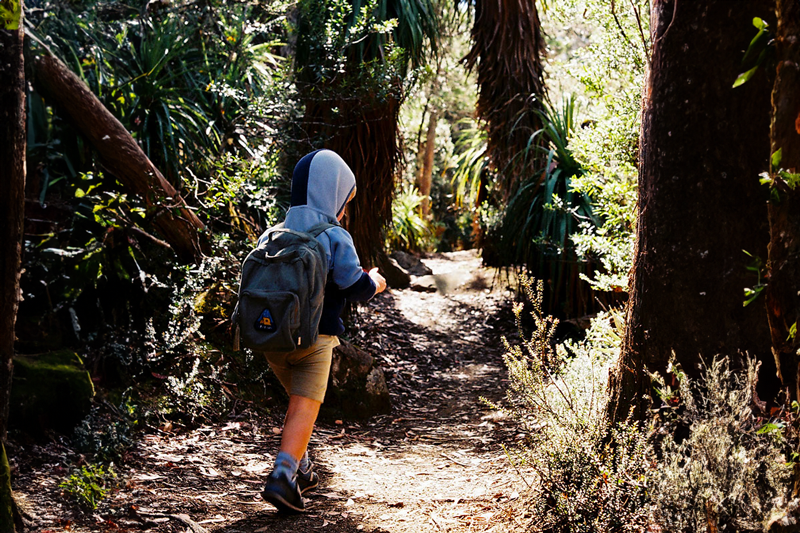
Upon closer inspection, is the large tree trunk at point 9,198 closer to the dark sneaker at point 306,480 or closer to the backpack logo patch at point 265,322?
the backpack logo patch at point 265,322

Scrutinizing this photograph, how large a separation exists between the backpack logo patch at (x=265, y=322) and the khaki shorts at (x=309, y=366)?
267mm

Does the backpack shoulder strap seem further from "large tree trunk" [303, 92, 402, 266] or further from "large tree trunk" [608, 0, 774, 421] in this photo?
"large tree trunk" [303, 92, 402, 266]

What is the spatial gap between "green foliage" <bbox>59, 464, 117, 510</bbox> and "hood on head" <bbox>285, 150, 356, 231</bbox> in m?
1.53

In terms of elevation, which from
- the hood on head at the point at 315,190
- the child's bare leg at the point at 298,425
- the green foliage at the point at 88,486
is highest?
the hood on head at the point at 315,190

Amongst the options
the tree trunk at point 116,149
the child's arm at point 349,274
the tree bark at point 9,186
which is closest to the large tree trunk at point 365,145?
the tree trunk at point 116,149

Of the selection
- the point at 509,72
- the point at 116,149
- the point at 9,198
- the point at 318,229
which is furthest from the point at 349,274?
the point at 509,72

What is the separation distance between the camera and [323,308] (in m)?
3.27

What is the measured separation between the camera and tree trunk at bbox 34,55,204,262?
5020mm

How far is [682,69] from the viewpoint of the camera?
261cm

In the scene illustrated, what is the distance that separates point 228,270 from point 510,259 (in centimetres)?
346

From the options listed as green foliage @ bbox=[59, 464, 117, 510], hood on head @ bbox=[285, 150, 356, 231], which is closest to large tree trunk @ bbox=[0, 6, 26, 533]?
green foliage @ bbox=[59, 464, 117, 510]

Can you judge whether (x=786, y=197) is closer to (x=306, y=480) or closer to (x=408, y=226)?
(x=306, y=480)

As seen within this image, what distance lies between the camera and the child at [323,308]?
10.3ft

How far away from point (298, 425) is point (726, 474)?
1860 millimetres
